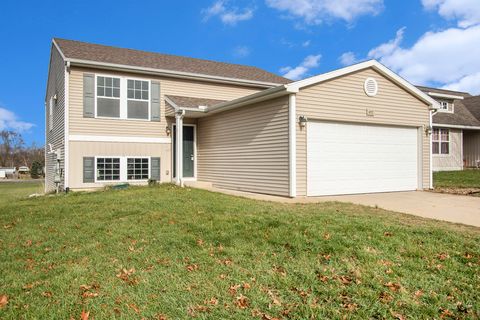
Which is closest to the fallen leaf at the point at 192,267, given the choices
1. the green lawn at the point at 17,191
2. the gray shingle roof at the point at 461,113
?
the green lawn at the point at 17,191

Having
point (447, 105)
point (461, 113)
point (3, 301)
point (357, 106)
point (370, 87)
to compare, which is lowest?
point (3, 301)

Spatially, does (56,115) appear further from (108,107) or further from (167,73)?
(167,73)

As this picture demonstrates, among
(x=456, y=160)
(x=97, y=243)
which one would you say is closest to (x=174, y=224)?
(x=97, y=243)

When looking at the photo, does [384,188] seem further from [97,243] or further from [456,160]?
[456,160]

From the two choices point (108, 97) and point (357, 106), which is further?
point (108, 97)

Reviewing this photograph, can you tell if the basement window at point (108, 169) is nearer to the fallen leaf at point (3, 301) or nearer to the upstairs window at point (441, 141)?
the fallen leaf at point (3, 301)

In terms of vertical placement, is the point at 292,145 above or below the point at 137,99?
below

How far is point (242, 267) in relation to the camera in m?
4.12

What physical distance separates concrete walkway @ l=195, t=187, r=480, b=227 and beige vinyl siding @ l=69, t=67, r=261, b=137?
561 centimetres

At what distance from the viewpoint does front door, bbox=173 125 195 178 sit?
564 inches

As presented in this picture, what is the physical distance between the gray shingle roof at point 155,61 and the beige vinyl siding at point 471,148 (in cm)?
1446


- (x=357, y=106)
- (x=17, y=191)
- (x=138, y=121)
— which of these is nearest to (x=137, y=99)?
(x=138, y=121)

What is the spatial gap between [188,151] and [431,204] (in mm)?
8930

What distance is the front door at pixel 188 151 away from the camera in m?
14.3
